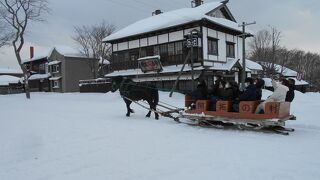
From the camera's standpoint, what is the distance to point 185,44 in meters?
31.6

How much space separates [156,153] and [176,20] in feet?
84.1

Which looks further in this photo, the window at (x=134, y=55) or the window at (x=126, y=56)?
the window at (x=126, y=56)

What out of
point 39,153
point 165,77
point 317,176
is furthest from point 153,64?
point 317,176

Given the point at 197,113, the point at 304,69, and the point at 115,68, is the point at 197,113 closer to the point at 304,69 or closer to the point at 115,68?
the point at 115,68

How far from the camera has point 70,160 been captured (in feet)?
24.3

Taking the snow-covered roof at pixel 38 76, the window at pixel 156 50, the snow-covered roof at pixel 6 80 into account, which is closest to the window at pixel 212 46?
the window at pixel 156 50

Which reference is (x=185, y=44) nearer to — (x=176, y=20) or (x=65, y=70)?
(x=176, y=20)

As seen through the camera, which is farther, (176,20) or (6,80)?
(6,80)

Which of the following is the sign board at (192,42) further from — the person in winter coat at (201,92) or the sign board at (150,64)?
the person in winter coat at (201,92)

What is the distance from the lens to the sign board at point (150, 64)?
33.8 metres

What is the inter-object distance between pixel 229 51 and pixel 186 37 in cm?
711

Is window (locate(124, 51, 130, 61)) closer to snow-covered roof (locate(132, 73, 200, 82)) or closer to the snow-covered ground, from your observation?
snow-covered roof (locate(132, 73, 200, 82))

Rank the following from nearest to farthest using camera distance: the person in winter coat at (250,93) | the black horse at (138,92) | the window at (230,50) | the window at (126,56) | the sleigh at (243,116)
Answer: the sleigh at (243,116)
the person in winter coat at (250,93)
the black horse at (138,92)
the window at (230,50)
the window at (126,56)

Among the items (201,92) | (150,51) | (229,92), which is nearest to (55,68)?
(150,51)
